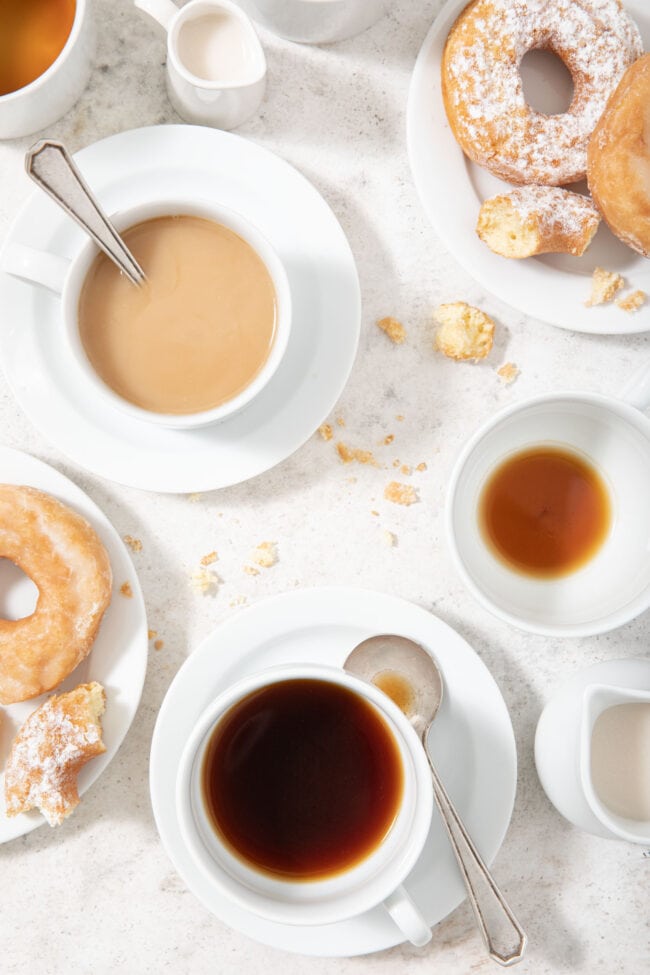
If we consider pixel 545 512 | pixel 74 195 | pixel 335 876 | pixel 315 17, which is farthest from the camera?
pixel 545 512

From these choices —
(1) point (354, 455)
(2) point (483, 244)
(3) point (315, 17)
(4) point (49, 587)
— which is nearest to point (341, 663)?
(1) point (354, 455)

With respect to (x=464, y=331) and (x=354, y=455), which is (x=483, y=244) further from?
(x=354, y=455)

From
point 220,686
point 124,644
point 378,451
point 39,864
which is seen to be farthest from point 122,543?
point 39,864

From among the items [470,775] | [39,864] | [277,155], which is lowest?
[39,864]

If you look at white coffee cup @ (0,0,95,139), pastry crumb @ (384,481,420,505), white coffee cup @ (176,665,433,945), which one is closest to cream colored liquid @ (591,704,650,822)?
white coffee cup @ (176,665,433,945)

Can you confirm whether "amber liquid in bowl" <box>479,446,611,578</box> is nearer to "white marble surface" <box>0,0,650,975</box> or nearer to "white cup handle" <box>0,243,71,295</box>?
"white marble surface" <box>0,0,650,975</box>

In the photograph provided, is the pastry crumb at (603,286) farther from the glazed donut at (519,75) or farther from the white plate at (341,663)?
the white plate at (341,663)

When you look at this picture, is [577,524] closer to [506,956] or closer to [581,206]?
[581,206]
